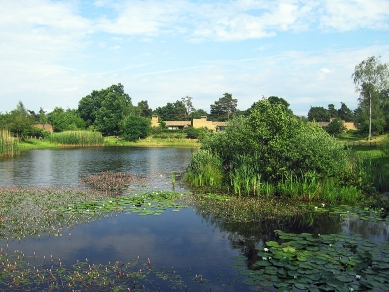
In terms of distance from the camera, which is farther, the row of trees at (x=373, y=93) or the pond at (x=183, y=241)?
the row of trees at (x=373, y=93)

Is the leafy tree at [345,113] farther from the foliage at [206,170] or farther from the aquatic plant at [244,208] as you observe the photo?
the aquatic plant at [244,208]

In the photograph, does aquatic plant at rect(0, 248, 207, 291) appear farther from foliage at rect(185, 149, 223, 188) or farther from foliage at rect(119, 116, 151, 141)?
foliage at rect(119, 116, 151, 141)

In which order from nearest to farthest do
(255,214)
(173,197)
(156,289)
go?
(156,289) < (255,214) < (173,197)

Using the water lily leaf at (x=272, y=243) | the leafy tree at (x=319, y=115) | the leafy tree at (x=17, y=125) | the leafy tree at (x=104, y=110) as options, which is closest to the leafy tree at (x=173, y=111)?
the leafy tree at (x=104, y=110)

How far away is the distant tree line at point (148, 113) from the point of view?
202 ft

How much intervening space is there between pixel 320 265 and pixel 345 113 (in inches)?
4786

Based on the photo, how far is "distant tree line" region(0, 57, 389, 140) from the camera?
202 feet

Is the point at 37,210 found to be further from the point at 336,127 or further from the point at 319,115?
the point at 319,115

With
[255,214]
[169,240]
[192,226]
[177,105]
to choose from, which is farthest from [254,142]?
[177,105]

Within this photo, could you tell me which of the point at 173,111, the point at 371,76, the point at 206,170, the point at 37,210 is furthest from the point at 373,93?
the point at 173,111

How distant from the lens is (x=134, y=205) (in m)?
18.3

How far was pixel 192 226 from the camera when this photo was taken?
50.2 ft

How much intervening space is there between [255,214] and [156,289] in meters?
8.19

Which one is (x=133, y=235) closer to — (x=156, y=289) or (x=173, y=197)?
(x=156, y=289)
